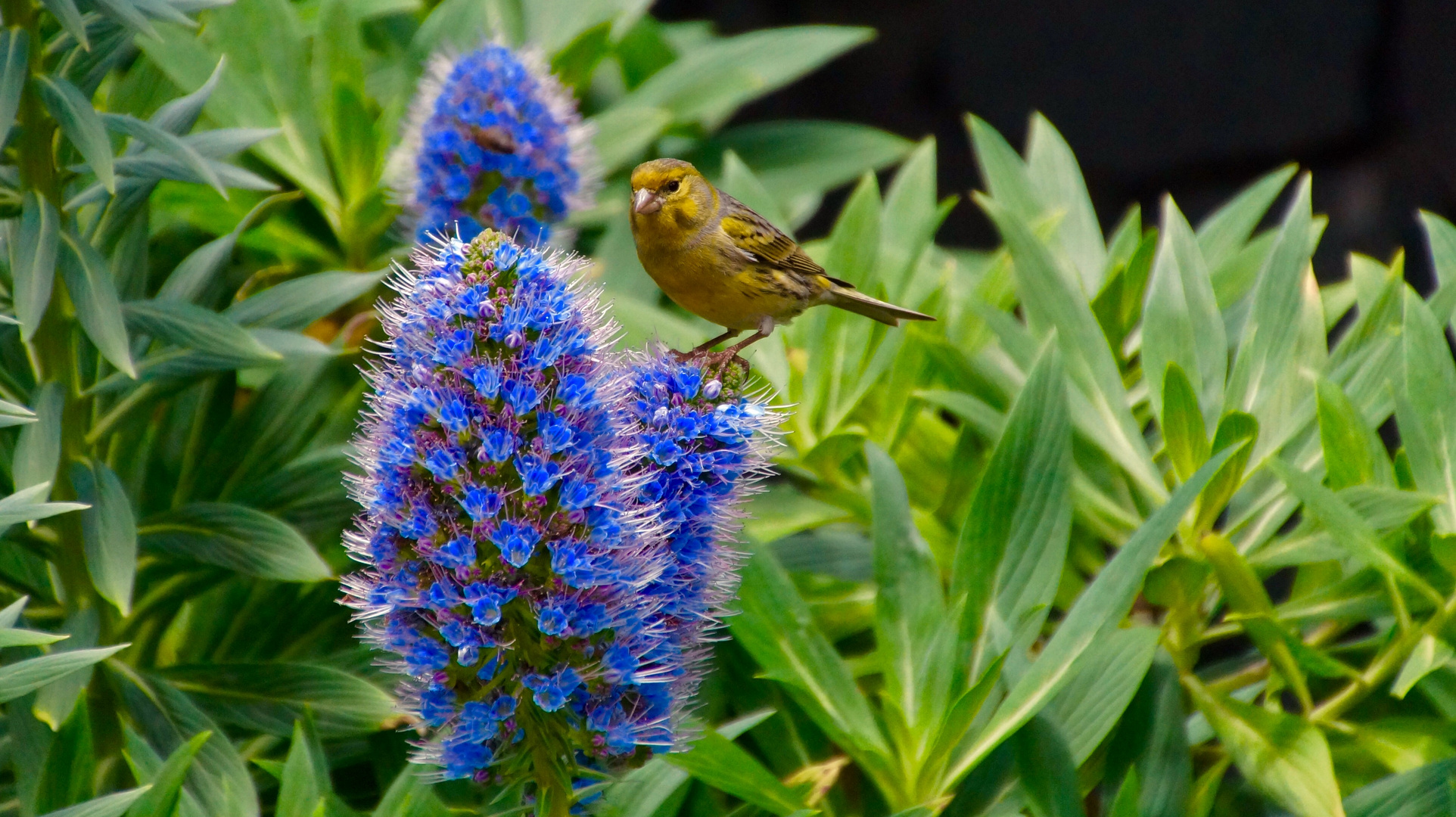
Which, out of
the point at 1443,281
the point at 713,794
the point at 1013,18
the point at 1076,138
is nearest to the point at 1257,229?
the point at 1076,138

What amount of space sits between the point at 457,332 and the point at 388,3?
4.50 feet

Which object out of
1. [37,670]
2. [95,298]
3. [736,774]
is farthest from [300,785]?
[95,298]

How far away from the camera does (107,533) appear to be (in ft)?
4.30

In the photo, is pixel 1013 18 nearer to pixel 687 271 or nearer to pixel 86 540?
pixel 687 271

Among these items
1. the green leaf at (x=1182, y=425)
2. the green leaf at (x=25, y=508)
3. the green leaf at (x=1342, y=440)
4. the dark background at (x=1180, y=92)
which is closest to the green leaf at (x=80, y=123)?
the green leaf at (x=25, y=508)

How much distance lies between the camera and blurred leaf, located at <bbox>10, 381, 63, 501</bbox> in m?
1.25

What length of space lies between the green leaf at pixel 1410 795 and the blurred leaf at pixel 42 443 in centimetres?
135

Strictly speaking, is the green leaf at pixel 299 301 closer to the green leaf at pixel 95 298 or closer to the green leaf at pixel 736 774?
the green leaf at pixel 95 298

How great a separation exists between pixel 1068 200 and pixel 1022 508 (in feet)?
2.56

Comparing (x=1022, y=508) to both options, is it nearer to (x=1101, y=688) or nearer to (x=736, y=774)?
(x=1101, y=688)

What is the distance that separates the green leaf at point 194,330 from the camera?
4.47 feet

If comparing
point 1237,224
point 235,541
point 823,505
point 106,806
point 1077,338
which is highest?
point 1237,224

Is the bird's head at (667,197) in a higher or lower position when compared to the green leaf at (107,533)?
higher

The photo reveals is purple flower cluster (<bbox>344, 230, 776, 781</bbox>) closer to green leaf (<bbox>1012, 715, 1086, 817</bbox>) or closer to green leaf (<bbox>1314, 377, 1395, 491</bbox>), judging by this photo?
green leaf (<bbox>1012, 715, 1086, 817</bbox>)
